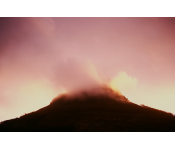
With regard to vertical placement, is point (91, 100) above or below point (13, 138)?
above

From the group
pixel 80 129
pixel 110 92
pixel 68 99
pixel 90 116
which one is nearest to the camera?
pixel 80 129

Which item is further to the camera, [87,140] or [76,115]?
[76,115]

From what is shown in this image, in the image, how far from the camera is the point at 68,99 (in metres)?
63.4

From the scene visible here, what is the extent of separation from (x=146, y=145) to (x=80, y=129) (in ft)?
88.8

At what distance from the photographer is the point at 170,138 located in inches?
396

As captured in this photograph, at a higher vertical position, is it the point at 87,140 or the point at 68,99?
the point at 68,99

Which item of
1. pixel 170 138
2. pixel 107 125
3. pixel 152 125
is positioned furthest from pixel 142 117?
A: pixel 170 138

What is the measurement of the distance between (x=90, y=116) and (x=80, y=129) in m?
8.83

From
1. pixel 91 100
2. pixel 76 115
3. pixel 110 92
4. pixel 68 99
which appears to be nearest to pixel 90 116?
pixel 76 115

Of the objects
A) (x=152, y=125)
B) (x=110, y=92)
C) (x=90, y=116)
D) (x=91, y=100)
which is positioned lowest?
(x=152, y=125)

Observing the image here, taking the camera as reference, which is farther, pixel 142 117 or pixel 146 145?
pixel 142 117

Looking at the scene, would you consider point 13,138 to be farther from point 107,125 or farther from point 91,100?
point 91,100

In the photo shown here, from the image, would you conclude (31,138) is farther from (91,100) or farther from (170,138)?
(91,100)

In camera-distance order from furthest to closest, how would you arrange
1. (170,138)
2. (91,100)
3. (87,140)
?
1. (91,100)
2. (87,140)
3. (170,138)
